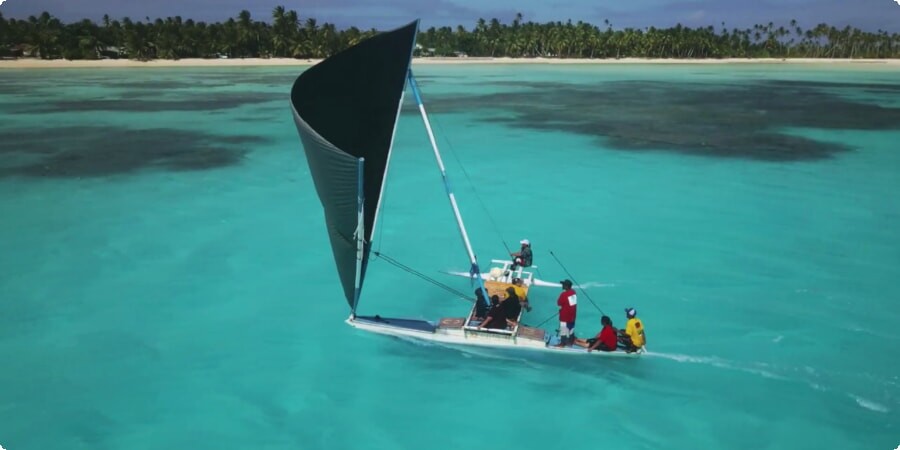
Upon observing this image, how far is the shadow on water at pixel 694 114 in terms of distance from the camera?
36719 mm

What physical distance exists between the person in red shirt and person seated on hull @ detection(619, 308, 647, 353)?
93 centimetres

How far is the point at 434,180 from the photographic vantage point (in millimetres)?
28750

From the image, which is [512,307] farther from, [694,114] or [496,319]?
[694,114]

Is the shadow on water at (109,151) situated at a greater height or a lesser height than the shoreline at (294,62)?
lesser

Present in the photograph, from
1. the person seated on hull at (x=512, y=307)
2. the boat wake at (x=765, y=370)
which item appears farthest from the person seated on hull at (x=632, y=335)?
the person seated on hull at (x=512, y=307)

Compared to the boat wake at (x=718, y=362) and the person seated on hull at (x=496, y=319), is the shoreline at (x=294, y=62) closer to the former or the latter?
the person seated on hull at (x=496, y=319)

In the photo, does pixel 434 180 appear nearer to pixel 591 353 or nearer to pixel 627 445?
pixel 591 353

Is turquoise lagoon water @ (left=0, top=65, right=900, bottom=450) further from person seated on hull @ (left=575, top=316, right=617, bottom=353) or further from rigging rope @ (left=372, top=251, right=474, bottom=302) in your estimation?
person seated on hull @ (left=575, top=316, right=617, bottom=353)

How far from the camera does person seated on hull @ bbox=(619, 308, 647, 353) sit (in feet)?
39.2

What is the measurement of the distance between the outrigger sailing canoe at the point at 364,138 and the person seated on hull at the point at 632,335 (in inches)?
9.2

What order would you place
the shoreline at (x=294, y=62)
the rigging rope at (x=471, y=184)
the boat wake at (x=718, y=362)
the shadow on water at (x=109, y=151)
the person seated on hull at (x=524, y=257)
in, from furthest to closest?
the shoreline at (x=294, y=62) < the shadow on water at (x=109, y=151) < the rigging rope at (x=471, y=184) < the person seated on hull at (x=524, y=257) < the boat wake at (x=718, y=362)

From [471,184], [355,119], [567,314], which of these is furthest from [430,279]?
[471,184]

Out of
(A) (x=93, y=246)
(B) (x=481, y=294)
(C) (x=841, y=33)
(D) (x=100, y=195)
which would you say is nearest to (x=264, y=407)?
(B) (x=481, y=294)

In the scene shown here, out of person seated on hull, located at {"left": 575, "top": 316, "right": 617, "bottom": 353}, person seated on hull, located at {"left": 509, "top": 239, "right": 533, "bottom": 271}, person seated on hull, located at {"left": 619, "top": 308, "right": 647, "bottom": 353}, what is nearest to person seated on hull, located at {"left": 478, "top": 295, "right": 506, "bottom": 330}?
person seated on hull, located at {"left": 575, "top": 316, "right": 617, "bottom": 353}
